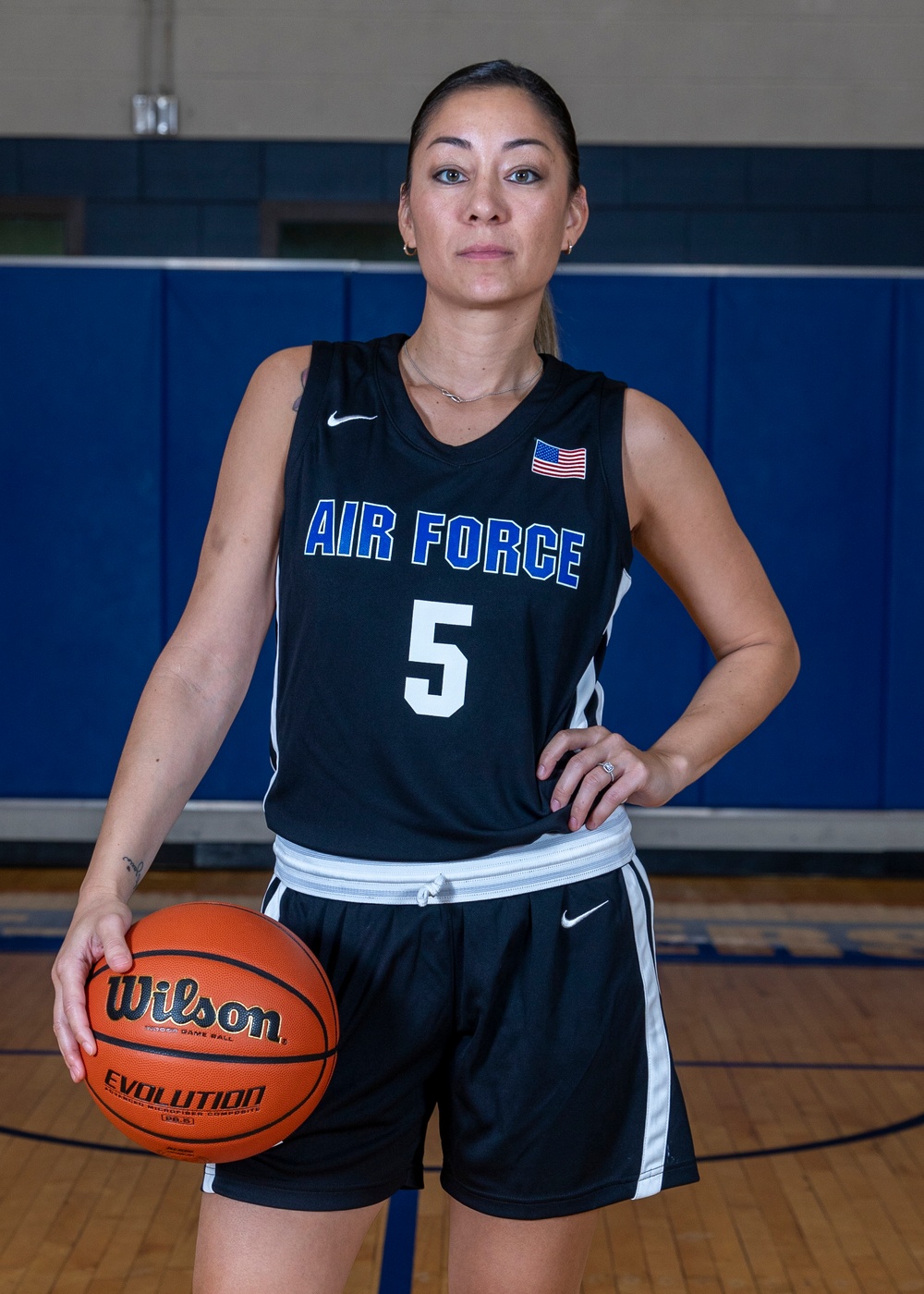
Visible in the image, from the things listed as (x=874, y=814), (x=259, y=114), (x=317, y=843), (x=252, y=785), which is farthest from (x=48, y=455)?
(x=317, y=843)

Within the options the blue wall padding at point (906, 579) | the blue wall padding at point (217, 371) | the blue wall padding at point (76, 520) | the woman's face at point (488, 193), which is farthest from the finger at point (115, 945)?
the blue wall padding at point (906, 579)

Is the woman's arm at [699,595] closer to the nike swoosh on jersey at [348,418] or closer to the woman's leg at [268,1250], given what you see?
the nike swoosh on jersey at [348,418]

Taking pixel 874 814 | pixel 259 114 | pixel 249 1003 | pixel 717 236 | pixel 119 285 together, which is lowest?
pixel 874 814

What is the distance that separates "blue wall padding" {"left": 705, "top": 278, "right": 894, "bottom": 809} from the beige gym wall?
3.96 feet

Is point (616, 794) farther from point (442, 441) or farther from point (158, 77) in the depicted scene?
point (158, 77)

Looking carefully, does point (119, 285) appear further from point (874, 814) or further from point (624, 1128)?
point (624, 1128)

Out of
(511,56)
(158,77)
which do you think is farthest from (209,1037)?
(158,77)

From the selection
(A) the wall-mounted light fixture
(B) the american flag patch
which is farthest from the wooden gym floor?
(A) the wall-mounted light fixture

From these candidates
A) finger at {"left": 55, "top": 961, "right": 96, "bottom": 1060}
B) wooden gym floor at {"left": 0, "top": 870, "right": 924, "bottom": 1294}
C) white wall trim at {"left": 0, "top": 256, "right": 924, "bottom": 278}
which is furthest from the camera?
white wall trim at {"left": 0, "top": 256, "right": 924, "bottom": 278}

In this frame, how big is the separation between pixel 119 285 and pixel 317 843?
391 centimetres

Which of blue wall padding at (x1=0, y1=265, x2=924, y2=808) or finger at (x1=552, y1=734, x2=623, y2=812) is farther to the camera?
blue wall padding at (x1=0, y1=265, x2=924, y2=808)

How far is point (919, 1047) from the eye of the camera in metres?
3.20

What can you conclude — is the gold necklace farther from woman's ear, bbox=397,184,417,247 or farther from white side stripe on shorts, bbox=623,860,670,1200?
white side stripe on shorts, bbox=623,860,670,1200

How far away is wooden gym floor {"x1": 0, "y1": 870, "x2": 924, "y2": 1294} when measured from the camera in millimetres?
2199
